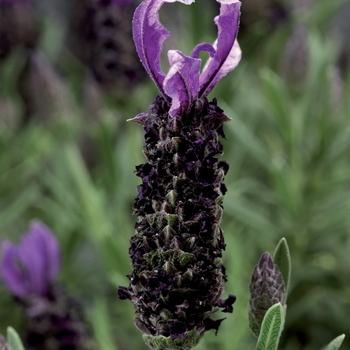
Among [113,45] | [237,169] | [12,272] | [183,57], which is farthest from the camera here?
[237,169]

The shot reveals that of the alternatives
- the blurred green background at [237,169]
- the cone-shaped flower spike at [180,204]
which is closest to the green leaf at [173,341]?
the cone-shaped flower spike at [180,204]

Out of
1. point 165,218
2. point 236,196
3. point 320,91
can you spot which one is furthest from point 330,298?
point 165,218

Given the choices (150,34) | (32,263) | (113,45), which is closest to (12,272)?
(32,263)

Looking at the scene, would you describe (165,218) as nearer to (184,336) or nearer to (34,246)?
(184,336)

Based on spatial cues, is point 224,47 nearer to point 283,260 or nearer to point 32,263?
point 283,260

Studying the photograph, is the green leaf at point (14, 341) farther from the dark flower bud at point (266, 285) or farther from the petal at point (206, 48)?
the petal at point (206, 48)
